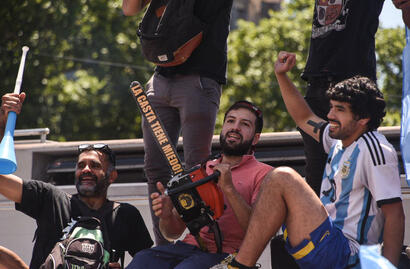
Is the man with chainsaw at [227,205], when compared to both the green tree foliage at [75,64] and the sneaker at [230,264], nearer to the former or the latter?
the sneaker at [230,264]

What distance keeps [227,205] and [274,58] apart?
1884 cm

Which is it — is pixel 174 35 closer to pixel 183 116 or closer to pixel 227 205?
pixel 183 116

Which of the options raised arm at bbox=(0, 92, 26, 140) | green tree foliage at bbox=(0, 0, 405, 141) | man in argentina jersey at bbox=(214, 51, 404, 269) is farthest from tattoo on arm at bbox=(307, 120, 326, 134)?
green tree foliage at bbox=(0, 0, 405, 141)

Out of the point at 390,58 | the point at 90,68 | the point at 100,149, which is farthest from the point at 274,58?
the point at 100,149

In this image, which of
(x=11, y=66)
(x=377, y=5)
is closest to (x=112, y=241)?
(x=377, y=5)

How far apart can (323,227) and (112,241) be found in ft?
4.55

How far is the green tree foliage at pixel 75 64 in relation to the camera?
17031mm

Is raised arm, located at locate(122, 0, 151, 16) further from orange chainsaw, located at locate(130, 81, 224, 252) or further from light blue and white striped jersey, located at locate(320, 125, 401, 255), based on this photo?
light blue and white striped jersey, located at locate(320, 125, 401, 255)

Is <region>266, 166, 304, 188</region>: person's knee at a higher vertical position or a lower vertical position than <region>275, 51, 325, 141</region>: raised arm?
lower

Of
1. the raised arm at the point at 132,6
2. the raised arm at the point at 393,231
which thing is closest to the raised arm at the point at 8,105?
the raised arm at the point at 132,6

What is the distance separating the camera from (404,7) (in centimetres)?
420

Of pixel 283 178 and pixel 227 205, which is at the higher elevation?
pixel 283 178

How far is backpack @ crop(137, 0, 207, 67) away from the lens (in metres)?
4.55

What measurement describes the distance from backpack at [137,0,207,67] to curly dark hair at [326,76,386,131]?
951 millimetres
